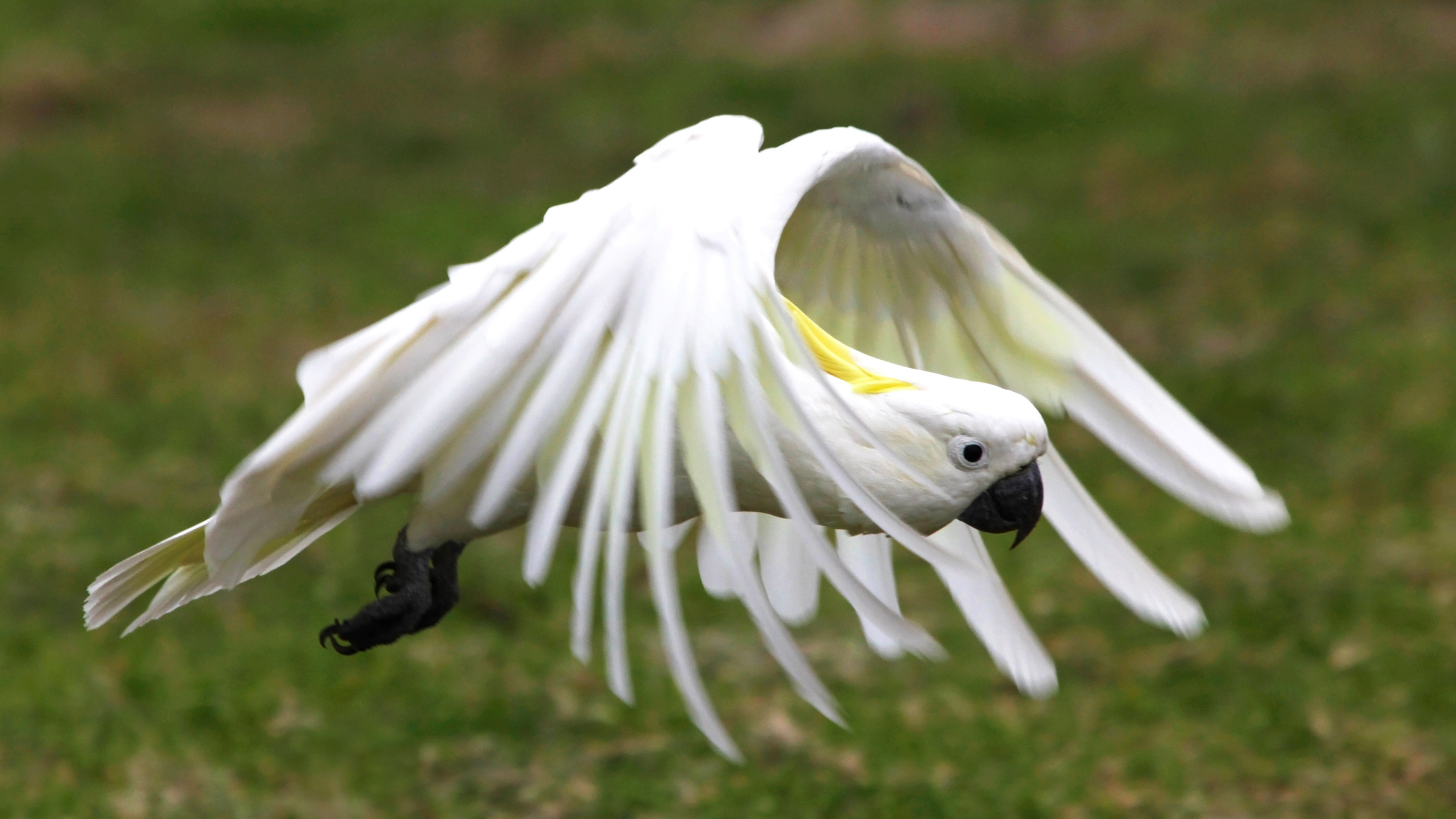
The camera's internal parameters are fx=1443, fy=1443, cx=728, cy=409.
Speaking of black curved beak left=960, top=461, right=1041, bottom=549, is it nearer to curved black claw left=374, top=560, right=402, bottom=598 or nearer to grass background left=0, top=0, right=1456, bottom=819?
curved black claw left=374, top=560, right=402, bottom=598

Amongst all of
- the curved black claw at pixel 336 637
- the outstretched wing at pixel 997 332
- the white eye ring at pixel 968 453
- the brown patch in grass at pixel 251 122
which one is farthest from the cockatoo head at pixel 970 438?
the brown patch in grass at pixel 251 122

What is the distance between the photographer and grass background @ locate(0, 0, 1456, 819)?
3.36 meters

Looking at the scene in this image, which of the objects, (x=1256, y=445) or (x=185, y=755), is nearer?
(x=185, y=755)

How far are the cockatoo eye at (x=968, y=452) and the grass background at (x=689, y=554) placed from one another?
4.63 feet

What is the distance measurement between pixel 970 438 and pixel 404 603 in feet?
3.10

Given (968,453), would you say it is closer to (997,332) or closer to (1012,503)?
(1012,503)

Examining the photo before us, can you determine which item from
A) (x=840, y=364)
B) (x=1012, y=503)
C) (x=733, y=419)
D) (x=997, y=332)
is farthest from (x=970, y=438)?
(x=997, y=332)

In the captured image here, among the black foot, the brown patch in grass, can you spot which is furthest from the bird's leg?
the brown patch in grass

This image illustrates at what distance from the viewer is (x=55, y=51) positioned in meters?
8.41

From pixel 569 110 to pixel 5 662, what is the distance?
205 inches

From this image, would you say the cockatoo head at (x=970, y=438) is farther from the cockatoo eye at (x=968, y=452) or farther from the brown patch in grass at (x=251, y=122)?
the brown patch in grass at (x=251, y=122)

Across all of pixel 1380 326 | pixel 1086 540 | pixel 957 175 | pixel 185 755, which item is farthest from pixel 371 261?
pixel 1086 540

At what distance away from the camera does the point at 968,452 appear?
2.01 m

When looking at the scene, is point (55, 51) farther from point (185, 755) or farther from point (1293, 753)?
point (1293, 753)
